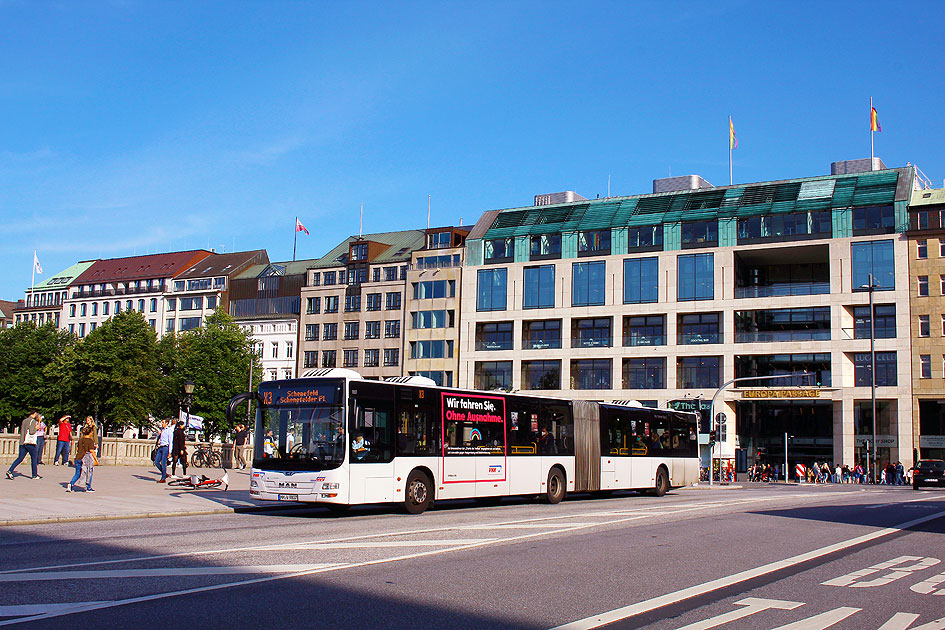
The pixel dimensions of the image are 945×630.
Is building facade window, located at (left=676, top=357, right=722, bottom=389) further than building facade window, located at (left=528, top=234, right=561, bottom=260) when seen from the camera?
No

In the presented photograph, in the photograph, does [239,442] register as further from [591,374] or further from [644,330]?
[644,330]

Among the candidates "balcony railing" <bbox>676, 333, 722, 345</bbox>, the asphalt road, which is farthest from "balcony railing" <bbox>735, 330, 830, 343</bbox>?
the asphalt road

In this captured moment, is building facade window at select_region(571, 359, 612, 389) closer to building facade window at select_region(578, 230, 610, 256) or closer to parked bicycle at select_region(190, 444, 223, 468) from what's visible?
building facade window at select_region(578, 230, 610, 256)

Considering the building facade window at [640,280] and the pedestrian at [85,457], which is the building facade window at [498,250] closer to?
the building facade window at [640,280]

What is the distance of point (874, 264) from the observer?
69.6 metres

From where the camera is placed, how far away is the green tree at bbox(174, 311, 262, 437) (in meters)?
78.9

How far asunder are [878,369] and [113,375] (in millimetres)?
56166

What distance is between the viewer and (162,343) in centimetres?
8406

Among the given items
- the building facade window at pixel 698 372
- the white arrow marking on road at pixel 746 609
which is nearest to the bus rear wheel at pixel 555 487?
the white arrow marking on road at pixel 746 609

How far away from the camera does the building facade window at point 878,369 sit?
68.6m

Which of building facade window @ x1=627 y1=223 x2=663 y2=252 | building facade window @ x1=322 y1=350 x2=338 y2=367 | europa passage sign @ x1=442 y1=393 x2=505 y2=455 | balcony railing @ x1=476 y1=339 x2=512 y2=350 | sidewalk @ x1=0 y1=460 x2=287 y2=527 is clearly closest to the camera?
sidewalk @ x1=0 y1=460 x2=287 y2=527

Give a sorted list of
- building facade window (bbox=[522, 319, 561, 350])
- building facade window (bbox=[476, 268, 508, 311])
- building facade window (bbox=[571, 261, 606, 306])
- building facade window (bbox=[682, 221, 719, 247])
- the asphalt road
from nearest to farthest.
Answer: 1. the asphalt road
2. building facade window (bbox=[682, 221, 719, 247])
3. building facade window (bbox=[571, 261, 606, 306])
4. building facade window (bbox=[522, 319, 561, 350])
5. building facade window (bbox=[476, 268, 508, 311])

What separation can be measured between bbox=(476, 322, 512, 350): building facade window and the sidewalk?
2061 inches

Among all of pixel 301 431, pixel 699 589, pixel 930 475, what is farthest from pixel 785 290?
pixel 699 589
